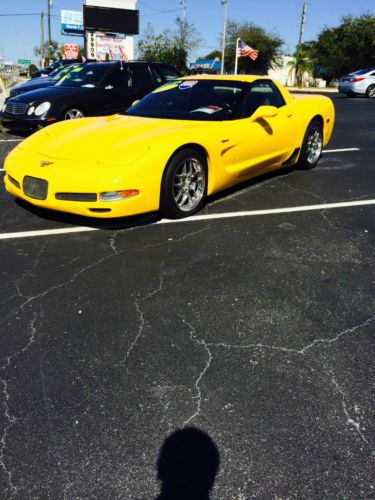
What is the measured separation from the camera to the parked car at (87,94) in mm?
8516

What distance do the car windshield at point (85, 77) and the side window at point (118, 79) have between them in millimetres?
237

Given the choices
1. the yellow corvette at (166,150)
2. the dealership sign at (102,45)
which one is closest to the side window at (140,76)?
the yellow corvette at (166,150)

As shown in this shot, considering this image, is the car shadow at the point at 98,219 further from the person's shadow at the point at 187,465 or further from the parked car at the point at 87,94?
the parked car at the point at 87,94

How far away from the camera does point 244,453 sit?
69.9 inches

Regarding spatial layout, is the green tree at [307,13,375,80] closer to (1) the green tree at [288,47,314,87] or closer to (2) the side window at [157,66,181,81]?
(1) the green tree at [288,47,314,87]

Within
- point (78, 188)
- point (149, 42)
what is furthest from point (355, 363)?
point (149, 42)

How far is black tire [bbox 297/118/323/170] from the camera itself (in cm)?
613

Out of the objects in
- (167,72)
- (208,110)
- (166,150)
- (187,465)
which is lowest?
(187,465)

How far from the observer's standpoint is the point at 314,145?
21.3ft

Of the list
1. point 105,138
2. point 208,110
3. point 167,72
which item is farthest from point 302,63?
point 105,138

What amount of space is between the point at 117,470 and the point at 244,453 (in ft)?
1.70

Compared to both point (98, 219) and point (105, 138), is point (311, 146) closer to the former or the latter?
point (105, 138)

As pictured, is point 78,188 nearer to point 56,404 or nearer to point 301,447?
point 56,404

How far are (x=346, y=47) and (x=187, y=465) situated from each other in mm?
55990
